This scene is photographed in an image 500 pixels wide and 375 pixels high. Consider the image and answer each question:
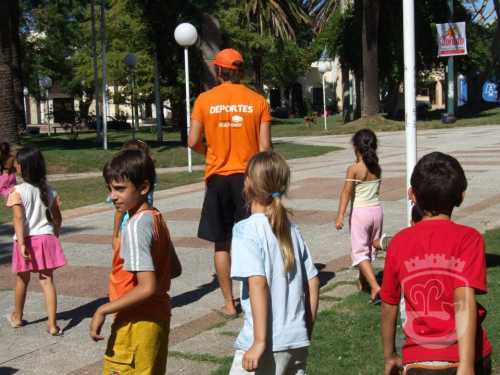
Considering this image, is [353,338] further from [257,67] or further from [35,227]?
[257,67]

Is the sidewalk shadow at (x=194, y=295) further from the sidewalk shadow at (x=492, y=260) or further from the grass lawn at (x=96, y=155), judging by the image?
the grass lawn at (x=96, y=155)

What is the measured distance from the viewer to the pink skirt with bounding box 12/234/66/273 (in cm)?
588

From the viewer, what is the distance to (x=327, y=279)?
719 centimetres

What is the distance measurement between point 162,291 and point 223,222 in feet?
8.75

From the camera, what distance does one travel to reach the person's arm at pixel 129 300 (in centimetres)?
323

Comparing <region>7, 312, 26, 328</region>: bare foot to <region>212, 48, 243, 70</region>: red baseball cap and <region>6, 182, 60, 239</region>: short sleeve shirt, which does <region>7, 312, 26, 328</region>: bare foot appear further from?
<region>212, 48, 243, 70</region>: red baseball cap

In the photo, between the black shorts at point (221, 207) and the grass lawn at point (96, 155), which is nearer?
the black shorts at point (221, 207)

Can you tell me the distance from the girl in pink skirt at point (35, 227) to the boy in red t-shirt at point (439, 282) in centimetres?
357

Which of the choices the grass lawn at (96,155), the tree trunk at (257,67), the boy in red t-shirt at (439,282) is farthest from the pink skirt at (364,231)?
the tree trunk at (257,67)

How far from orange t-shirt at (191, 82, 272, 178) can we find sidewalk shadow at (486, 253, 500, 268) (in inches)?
100

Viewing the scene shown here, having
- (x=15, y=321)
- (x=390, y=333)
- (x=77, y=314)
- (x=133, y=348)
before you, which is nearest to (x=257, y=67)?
(x=77, y=314)

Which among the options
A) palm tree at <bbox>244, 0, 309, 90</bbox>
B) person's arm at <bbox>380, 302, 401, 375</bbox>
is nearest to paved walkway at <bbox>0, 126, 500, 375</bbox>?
person's arm at <bbox>380, 302, 401, 375</bbox>

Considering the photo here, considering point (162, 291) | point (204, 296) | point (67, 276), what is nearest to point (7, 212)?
point (67, 276)

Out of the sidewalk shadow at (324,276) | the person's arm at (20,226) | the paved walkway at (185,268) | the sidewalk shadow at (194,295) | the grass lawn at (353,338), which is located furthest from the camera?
the sidewalk shadow at (324,276)
